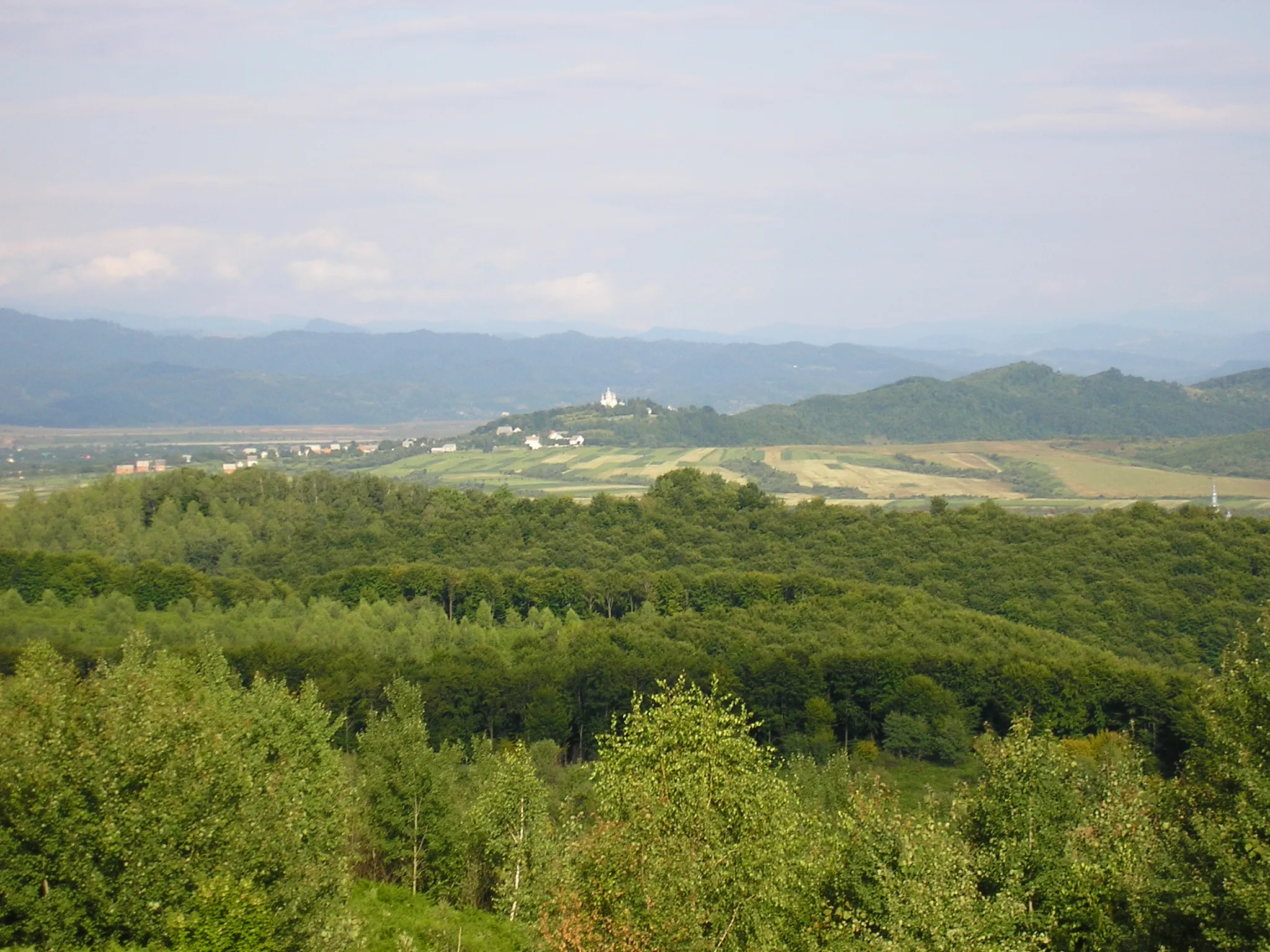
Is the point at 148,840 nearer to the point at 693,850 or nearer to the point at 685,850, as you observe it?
the point at 685,850

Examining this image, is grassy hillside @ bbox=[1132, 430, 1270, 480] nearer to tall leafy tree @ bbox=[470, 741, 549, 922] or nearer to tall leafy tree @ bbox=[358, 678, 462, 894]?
tall leafy tree @ bbox=[358, 678, 462, 894]

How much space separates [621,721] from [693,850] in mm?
34245

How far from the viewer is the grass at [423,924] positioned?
23.6m

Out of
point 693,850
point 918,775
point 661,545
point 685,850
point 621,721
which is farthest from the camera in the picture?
point 661,545

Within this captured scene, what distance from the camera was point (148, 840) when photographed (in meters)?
19.4

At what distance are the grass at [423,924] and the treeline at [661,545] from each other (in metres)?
40.9

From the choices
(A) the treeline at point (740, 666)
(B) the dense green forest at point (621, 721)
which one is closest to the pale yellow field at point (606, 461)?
(B) the dense green forest at point (621, 721)

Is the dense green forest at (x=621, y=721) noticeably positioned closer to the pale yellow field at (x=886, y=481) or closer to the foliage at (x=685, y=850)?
the foliage at (x=685, y=850)

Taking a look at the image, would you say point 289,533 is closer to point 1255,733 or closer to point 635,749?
point 635,749

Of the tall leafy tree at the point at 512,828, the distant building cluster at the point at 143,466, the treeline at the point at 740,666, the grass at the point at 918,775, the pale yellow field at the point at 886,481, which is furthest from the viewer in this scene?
the distant building cluster at the point at 143,466

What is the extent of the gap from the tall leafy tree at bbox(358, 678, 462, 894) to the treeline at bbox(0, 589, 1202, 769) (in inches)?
645

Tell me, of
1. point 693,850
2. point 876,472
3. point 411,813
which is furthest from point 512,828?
point 876,472

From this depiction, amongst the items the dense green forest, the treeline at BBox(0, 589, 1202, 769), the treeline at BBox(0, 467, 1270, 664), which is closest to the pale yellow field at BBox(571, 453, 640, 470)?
the treeline at BBox(0, 467, 1270, 664)

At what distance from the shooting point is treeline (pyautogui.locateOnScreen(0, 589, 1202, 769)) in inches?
1940
